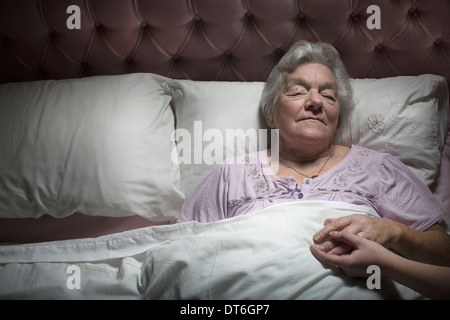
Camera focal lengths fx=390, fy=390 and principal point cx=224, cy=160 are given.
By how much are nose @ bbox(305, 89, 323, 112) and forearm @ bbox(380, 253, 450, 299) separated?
1.63 ft

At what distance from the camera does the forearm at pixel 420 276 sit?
80 centimetres

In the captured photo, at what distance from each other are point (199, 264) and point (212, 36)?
85cm

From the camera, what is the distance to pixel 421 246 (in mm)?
952

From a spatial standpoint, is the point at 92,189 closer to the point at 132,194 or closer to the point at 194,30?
the point at 132,194

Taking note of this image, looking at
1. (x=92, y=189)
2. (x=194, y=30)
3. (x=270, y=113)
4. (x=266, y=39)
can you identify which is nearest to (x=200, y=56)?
(x=194, y=30)

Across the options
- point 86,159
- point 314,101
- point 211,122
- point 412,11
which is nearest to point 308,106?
point 314,101

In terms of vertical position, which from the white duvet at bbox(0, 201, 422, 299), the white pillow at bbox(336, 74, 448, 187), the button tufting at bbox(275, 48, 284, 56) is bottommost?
the white duvet at bbox(0, 201, 422, 299)

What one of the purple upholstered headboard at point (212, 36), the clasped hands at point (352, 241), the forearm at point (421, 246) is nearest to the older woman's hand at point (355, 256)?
the clasped hands at point (352, 241)

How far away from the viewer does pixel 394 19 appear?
1.32m

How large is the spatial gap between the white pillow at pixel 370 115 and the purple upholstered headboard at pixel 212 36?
0.09m

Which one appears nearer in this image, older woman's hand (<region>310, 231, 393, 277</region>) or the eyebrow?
older woman's hand (<region>310, 231, 393, 277</region>)

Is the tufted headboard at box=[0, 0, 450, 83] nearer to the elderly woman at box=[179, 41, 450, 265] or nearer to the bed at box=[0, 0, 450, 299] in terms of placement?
the bed at box=[0, 0, 450, 299]

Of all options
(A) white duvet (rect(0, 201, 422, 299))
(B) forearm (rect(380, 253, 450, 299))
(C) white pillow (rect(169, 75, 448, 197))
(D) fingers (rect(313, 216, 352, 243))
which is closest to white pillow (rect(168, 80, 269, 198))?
(C) white pillow (rect(169, 75, 448, 197))

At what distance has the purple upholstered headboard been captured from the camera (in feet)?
4.37
